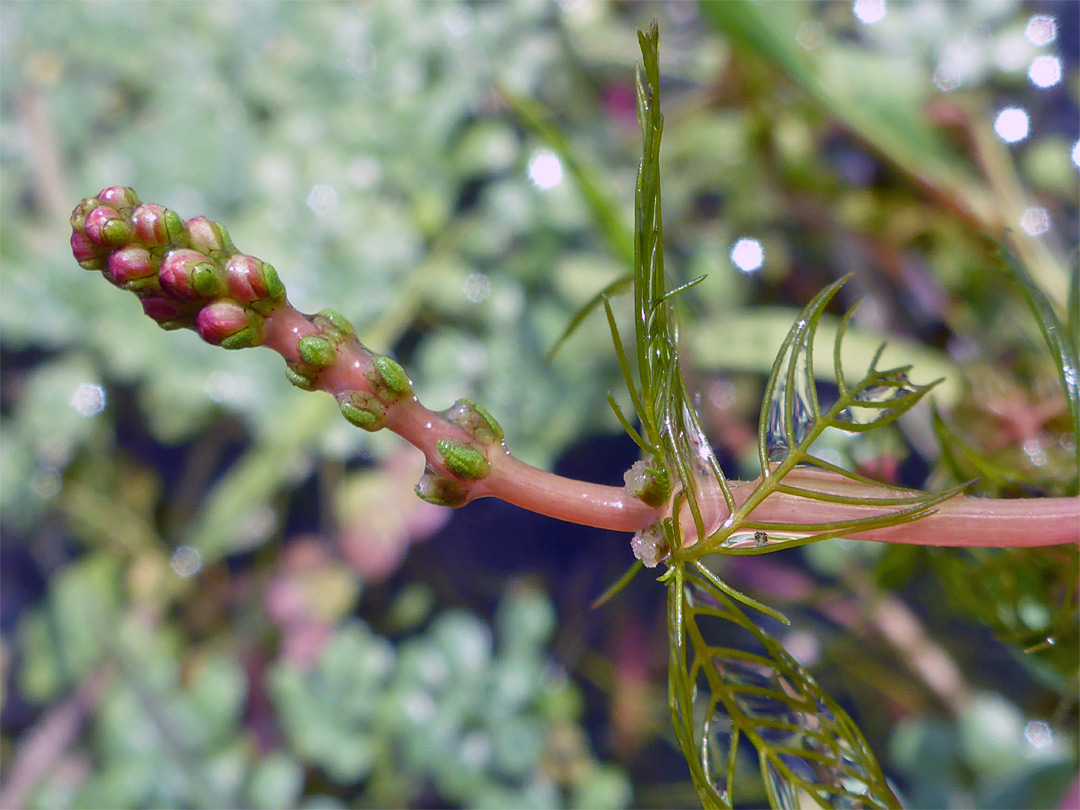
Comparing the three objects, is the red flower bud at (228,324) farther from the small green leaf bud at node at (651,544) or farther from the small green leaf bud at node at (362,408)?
the small green leaf bud at node at (651,544)

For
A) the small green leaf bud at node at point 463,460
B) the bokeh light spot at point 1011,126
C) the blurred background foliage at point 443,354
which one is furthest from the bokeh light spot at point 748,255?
the small green leaf bud at node at point 463,460

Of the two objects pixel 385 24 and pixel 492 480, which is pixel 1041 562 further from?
pixel 385 24

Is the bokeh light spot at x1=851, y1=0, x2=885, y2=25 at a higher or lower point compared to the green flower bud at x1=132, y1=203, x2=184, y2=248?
higher

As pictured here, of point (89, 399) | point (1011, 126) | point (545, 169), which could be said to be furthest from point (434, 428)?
point (1011, 126)

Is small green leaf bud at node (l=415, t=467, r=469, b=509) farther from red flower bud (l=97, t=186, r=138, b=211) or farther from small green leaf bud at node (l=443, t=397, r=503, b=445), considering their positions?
red flower bud (l=97, t=186, r=138, b=211)

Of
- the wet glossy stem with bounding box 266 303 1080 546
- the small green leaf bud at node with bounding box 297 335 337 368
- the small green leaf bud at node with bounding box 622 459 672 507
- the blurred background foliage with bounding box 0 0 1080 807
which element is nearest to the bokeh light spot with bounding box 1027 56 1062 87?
the blurred background foliage with bounding box 0 0 1080 807

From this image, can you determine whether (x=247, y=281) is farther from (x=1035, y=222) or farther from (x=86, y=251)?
(x=1035, y=222)
